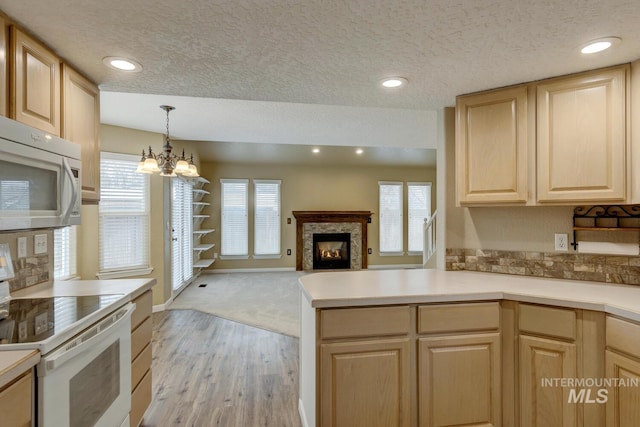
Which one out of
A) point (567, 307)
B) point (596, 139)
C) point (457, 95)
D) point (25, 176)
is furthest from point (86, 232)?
point (596, 139)

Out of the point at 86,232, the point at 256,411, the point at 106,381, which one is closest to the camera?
the point at 106,381

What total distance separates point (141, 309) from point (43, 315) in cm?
56

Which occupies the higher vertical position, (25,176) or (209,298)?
(25,176)

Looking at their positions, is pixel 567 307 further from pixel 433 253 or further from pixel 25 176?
pixel 433 253

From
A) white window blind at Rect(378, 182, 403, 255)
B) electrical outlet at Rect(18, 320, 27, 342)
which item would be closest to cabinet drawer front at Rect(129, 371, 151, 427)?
electrical outlet at Rect(18, 320, 27, 342)

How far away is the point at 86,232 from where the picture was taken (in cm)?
379

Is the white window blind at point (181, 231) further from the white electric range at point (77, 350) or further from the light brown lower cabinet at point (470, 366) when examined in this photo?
the light brown lower cabinet at point (470, 366)

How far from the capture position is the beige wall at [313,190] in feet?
24.4

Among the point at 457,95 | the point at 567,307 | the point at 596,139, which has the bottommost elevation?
the point at 567,307

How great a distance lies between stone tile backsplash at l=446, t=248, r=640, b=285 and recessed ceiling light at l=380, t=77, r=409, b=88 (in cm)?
128

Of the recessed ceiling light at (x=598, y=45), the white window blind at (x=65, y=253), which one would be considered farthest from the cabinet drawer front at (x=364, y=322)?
the white window blind at (x=65, y=253)

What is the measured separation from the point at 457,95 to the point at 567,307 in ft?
4.87

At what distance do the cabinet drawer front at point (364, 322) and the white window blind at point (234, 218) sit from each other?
6.10 metres

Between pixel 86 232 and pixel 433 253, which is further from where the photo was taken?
pixel 433 253
